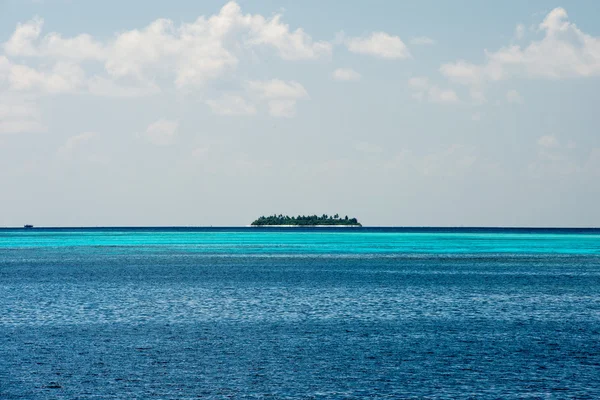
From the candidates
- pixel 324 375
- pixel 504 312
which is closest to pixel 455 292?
pixel 504 312

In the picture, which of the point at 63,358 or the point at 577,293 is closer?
the point at 63,358

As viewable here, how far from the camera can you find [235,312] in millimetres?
50000

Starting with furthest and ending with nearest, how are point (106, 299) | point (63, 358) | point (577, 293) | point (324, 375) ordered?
1. point (577, 293)
2. point (106, 299)
3. point (63, 358)
4. point (324, 375)

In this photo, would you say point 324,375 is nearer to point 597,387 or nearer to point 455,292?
point 597,387

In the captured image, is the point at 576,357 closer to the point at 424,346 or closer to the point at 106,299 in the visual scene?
the point at 424,346

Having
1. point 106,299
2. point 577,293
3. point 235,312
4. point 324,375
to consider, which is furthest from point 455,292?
point 324,375

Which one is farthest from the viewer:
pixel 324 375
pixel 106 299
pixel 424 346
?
pixel 106 299

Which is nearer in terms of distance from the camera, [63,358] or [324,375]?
[324,375]

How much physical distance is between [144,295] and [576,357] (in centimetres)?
3744

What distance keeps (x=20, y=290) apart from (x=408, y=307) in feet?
113

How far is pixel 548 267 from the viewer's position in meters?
100

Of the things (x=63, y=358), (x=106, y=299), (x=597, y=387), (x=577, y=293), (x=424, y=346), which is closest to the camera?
(x=597, y=387)

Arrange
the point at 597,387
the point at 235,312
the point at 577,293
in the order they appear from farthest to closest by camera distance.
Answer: the point at 577,293, the point at 235,312, the point at 597,387

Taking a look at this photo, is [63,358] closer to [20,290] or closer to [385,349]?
[385,349]
